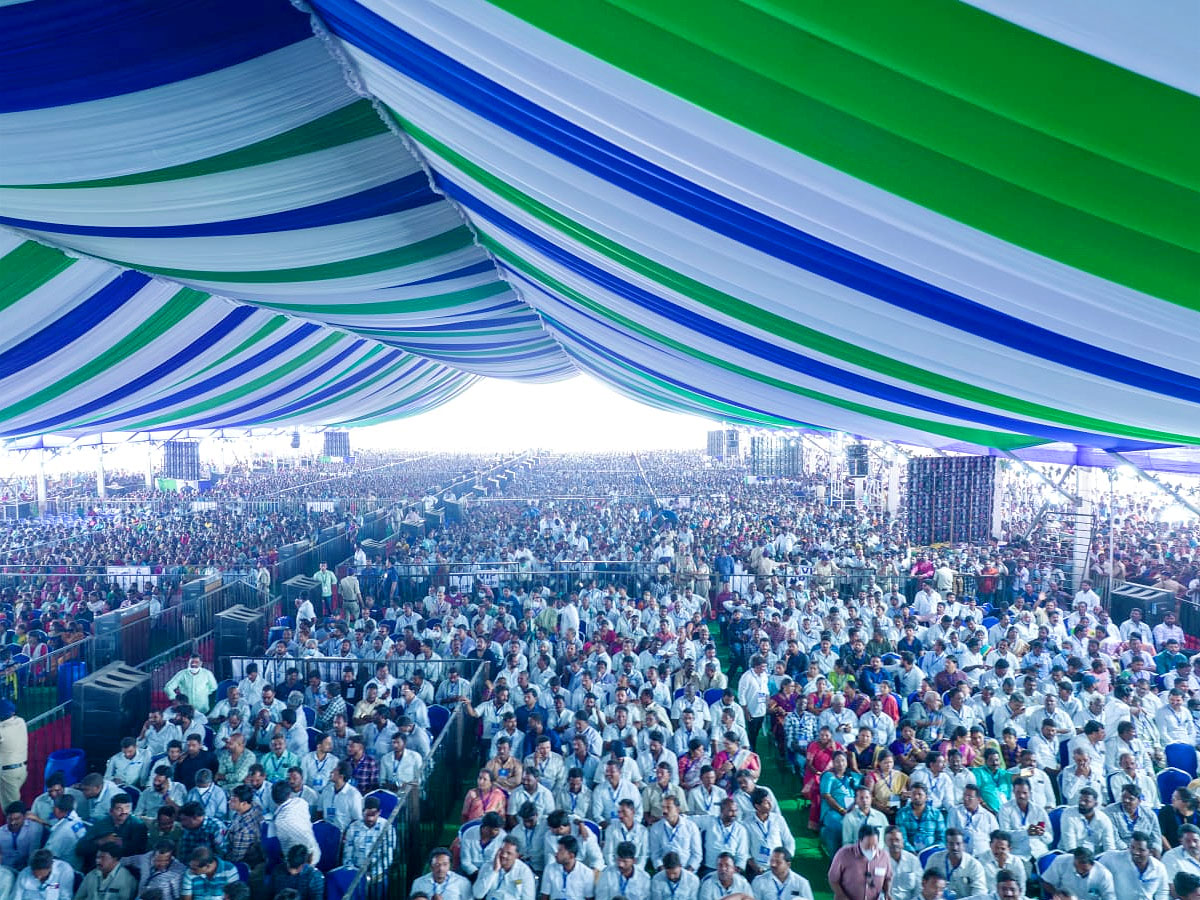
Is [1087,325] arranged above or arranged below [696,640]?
above

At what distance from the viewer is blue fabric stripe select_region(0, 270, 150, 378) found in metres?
7.80

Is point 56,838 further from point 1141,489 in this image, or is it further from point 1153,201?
point 1141,489

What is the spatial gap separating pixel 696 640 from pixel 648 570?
6.23 meters

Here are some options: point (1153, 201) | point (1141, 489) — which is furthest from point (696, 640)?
point (1141, 489)

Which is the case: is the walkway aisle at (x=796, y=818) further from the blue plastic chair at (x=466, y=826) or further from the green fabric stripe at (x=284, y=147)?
the green fabric stripe at (x=284, y=147)

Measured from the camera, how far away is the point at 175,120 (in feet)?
13.7

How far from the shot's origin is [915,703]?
8.93m

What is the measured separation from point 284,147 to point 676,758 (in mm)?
5850

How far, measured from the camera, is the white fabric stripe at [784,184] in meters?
2.49

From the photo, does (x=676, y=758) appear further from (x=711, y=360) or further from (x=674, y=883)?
(x=711, y=360)

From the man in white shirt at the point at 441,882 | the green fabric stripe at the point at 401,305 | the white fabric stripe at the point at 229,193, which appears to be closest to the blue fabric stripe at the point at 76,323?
the green fabric stripe at the point at 401,305

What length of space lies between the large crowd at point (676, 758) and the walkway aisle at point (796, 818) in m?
0.06

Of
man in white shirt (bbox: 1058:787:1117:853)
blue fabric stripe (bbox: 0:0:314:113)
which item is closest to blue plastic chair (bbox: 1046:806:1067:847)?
man in white shirt (bbox: 1058:787:1117:853)

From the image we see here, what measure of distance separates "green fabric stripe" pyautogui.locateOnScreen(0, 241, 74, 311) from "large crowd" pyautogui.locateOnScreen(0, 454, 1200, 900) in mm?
3771
